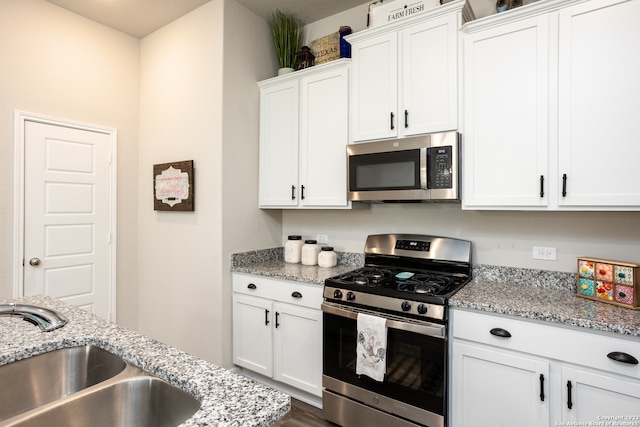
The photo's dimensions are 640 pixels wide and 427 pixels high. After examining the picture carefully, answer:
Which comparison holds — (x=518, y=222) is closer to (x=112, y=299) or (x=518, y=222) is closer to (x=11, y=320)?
(x=11, y=320)

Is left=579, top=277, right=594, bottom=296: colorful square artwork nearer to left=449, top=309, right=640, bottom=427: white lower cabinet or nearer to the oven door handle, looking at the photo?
left=449, top=309, right=640, bottom=427: white lower cabinet

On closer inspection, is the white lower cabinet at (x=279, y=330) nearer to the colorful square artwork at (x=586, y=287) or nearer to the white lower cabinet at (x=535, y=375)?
the white lower cabinet at (x=535, y=375)

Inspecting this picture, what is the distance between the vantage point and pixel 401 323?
1.91 metres

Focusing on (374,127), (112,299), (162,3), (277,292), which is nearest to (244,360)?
(277,292)

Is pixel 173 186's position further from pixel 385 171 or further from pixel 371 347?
pixel 371 347

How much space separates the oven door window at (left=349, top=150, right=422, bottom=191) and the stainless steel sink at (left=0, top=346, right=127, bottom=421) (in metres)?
1.77

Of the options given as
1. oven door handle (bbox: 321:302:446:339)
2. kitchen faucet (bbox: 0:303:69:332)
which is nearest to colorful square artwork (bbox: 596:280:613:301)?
oven door handle (bbox: 321:302:446:339)

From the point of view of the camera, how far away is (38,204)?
278 cm

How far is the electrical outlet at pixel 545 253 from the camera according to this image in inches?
82.8

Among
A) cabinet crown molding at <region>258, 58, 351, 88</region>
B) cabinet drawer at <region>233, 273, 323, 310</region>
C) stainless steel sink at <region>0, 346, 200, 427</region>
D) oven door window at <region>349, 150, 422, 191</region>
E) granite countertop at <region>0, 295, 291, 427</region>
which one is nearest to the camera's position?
granite countertop at <region>0, 295, 291, 427</region>

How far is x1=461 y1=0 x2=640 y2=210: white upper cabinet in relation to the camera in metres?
1.68

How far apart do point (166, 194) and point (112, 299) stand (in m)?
1.12

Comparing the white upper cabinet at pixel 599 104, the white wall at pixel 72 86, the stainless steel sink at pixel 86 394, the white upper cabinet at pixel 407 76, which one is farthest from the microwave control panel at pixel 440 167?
the white wall at pixel 72 86

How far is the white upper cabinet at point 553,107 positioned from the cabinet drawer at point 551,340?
634 mm
